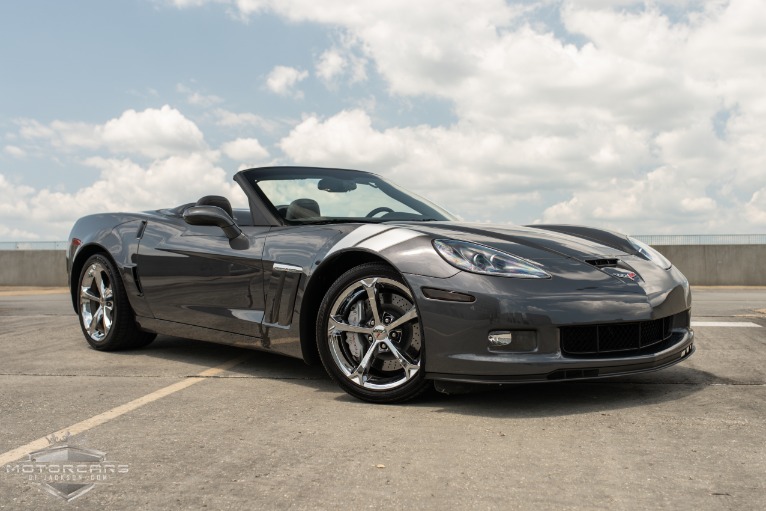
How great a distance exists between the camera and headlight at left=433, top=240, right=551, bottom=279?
11.9 ft

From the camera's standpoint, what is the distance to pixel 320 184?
504 cm

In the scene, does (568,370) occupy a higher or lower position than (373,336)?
lower

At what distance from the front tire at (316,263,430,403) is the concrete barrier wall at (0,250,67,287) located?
796 inches

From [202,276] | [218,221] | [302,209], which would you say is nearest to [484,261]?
[302,209]

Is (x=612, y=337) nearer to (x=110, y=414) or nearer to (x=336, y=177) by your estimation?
(x=336, y=177)

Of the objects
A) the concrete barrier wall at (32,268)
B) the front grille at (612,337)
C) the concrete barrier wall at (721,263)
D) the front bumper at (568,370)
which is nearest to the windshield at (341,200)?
the front bumper at (568,370)

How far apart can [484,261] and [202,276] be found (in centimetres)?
201

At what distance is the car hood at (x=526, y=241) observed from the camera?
3.82m

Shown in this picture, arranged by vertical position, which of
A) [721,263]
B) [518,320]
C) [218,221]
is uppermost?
[218,221]

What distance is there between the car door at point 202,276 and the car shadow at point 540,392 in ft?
1.25

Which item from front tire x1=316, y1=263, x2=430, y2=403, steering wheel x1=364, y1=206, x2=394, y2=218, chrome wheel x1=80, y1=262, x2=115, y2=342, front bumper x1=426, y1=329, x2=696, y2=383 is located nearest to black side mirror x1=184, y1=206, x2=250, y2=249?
steering wheel x1=364, y1=206, x2=394, y2=218

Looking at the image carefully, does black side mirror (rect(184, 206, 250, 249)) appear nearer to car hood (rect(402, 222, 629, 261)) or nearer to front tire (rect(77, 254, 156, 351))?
car hood (rect(402, 222, 629, 261))

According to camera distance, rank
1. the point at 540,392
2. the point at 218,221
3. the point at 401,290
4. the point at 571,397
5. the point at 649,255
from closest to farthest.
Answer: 1. the point at 401,290
2. the point at 571,397
3. the point at 540,392
4. the point at 649,255
5. the point at 218,221

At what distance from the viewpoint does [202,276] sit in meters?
4.86
